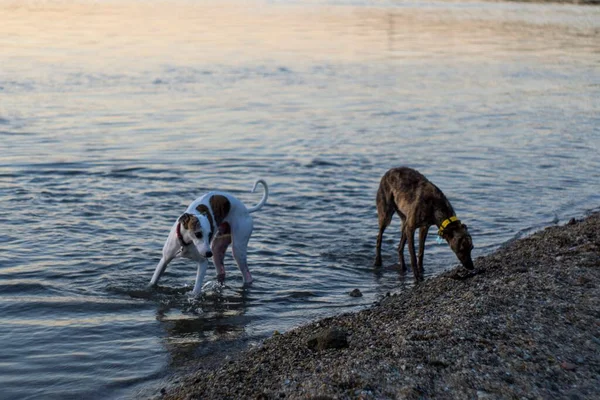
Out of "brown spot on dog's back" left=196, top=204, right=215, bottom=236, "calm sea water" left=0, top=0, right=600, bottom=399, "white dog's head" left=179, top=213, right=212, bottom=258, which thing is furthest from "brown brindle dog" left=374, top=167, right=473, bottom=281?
"white dog's head" left=179, top=213, right=212, bottom=258

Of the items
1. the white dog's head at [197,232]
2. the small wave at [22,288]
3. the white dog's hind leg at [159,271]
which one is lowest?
the small wave at [22,288]

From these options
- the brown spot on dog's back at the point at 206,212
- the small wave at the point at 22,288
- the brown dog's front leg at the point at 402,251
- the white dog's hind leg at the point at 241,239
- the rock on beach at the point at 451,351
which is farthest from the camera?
the brown dog's front leg at the point at 402,251

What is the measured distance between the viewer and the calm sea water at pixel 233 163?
321 inches

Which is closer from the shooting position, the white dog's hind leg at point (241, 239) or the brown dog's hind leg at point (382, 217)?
the white dog's hind leg at point (241, 239)

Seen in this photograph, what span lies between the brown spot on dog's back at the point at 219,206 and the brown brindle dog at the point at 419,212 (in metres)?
2.03

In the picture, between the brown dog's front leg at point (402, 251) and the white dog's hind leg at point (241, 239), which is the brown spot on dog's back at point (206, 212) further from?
the brown dog's front leg at point (402, 251)

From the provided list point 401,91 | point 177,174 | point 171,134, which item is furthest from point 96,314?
point 401,91

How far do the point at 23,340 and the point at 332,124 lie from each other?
11718 millimetres

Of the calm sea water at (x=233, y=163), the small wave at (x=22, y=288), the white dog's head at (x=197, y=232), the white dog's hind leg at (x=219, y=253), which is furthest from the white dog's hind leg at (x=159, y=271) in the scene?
the small wave at (x=22, y=288)

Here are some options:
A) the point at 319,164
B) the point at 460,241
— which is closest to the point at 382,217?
the point at 460,241

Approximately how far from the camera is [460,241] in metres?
9.34

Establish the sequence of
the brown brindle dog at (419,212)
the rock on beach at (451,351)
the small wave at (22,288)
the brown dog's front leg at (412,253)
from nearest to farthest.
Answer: the rock on beach at (451,351)
the small wave at (22,288)
the brown brindle dog at (419,212)
the brown dog's front leg at (412,253)

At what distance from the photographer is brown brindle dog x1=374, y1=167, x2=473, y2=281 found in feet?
30.9

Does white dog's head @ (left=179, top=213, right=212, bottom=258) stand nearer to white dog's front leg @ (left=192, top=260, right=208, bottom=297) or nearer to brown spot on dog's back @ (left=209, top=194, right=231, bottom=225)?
white dog's front leg @ (left=192, top=260, right=208, bottom=297)
